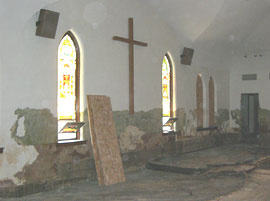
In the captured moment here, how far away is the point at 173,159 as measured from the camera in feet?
26.3

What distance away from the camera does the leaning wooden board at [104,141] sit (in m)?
6.00

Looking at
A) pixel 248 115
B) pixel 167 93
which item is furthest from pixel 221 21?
pixel 248 115

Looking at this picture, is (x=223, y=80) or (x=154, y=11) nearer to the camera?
(x=154, y=11)

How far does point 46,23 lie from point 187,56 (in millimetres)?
4526

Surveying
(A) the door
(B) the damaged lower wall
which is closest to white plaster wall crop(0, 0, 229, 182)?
(B) the damaged lower wall

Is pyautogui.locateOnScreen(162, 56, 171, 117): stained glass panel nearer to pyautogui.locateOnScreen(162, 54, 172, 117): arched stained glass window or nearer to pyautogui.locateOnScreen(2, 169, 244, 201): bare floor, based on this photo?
pyautogui.locateOnScreen(162, 54, 172, 117): arched stained glass window

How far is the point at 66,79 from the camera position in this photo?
615 cm

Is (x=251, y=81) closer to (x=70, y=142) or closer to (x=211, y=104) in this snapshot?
(x=211, y=104)

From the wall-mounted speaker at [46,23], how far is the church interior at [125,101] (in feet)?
0.05

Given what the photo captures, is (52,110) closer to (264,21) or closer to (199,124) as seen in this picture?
(199,124)

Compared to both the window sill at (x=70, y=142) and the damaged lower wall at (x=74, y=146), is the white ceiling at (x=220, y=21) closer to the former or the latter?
the damaged lower wall at (x=74, y=146)

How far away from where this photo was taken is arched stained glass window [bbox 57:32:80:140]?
19.8ft

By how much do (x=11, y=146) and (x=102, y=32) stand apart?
9.26 ft

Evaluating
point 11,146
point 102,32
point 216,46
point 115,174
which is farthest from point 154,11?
point 11,146
